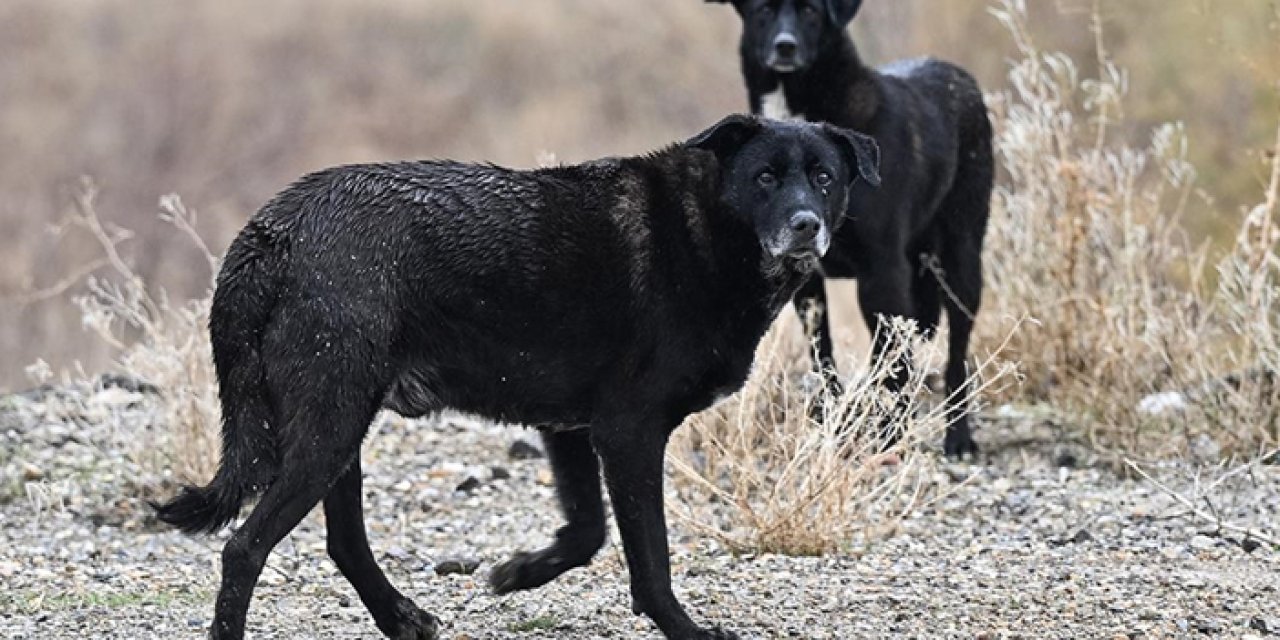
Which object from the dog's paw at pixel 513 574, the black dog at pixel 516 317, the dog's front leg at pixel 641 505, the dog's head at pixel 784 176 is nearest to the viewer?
the black dog at pixel 516 317

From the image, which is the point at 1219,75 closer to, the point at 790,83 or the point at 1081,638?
the point at 790,83

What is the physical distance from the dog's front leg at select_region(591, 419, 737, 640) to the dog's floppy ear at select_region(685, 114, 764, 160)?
0.82 metres

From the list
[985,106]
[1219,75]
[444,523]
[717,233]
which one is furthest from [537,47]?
[717,233]

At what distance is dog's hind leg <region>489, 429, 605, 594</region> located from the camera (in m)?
5.64

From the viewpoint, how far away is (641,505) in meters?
5.32

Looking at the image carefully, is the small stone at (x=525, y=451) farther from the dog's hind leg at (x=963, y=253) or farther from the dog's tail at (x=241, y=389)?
the dog's tail at (x=241, y=389)

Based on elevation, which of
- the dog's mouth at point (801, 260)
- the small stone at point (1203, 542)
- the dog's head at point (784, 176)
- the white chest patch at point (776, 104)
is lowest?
the small stone at point (1203, 542)

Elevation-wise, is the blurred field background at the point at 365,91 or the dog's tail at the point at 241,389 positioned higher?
the blurred field background at the point at 365,91

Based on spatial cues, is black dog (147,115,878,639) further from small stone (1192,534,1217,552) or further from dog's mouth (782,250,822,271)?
small stone (1192,534,1217,552)

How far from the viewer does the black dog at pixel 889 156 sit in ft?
26.1

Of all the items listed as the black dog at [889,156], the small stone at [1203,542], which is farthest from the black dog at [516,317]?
the black dog at [889,156]

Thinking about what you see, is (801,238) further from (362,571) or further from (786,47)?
(786,47)

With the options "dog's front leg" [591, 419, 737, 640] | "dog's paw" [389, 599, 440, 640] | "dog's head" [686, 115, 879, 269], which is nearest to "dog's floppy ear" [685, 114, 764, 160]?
"dog's head" [686, 115, 879, 269]

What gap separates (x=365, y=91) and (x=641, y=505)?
18.9 metres
